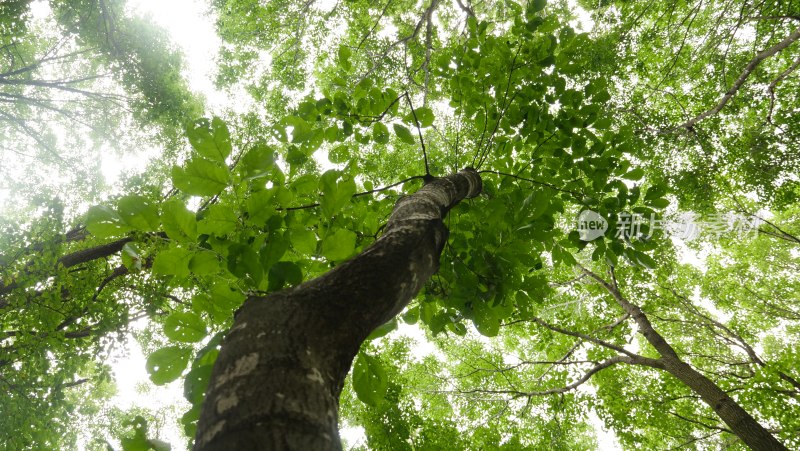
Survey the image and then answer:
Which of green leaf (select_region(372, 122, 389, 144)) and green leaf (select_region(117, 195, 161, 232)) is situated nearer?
green leaf (select_region(117, 195, 161, 232))

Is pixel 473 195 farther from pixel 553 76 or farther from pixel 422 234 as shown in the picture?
pixel 422 234

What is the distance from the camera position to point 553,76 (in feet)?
8.43

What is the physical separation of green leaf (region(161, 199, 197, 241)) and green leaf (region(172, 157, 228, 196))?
69 millimetres

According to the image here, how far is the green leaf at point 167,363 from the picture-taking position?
3.84 ft

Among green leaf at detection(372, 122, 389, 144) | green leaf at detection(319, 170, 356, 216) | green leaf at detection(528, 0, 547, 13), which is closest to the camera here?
green leaf at detection(319, 170, 356, 216)

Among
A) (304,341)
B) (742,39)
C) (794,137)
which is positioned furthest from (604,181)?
(742,39)

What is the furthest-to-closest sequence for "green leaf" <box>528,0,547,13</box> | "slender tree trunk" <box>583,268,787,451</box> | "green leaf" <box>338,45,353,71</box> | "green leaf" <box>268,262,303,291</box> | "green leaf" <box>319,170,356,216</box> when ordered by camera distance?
"slender tree trunk" <box>583,268,787,451</box>, "green leaf" <box>528,0,547,13</box>, "green leaf" <box>338,45,353,71</box>, "green leaf" <box>319,170,356,216</box>, "green leaf" <box>268,262,303,291</box>

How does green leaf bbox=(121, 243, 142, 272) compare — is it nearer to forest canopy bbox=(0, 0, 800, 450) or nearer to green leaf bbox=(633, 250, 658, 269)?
forest canopy bbox=(0, 0, 800, 450)

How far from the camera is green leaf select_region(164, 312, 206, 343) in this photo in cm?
118

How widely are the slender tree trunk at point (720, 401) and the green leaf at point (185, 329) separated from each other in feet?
20.6

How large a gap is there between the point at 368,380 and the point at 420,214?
0.63 metres

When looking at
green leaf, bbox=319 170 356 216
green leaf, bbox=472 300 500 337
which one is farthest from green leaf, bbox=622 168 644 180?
green leaf, bbox=319 170 356 216

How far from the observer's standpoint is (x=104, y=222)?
1.04 metres

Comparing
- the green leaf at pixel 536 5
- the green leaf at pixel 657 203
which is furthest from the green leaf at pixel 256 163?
the green leaf at pixel 657 203
